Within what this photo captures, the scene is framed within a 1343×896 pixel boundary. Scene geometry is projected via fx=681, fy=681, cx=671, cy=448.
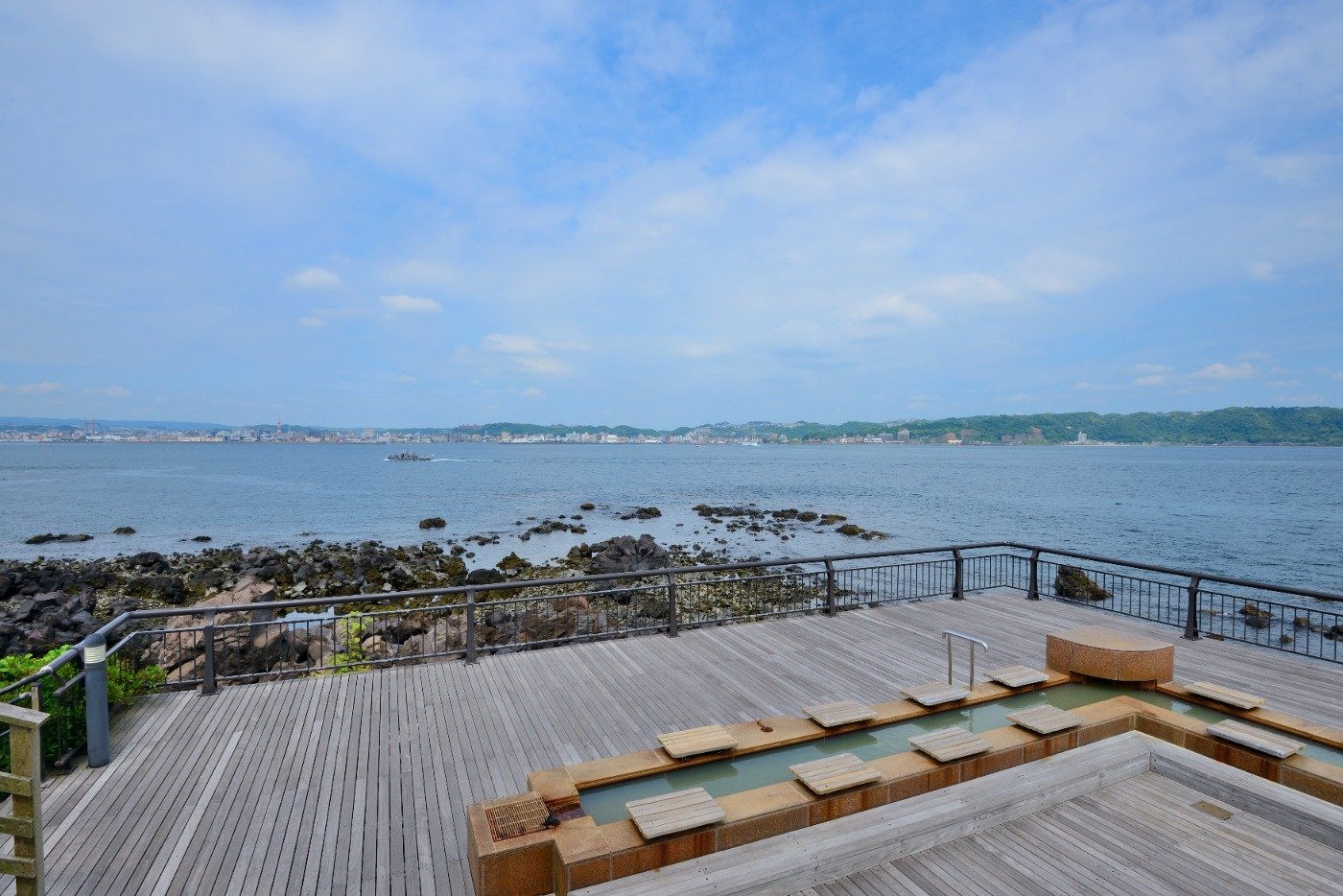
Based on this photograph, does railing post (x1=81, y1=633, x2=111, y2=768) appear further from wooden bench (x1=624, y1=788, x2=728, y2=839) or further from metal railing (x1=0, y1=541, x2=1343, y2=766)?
wooden bench (x1=624, y1=788, x2=728, y2=839)

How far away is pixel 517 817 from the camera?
455 cm

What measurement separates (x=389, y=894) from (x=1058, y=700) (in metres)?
6.92

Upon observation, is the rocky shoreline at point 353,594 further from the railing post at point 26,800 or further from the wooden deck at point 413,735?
the railing post at point 26,800

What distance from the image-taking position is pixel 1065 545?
121 ft

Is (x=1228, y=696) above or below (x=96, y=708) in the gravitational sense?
below

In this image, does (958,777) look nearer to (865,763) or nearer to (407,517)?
(865,763)

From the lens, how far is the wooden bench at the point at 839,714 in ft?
20.8

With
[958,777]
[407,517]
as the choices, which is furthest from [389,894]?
A: [407,517]

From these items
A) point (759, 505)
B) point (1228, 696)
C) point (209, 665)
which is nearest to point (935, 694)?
point (1228, 696)

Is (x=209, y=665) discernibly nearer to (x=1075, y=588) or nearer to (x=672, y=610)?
(x=672, y=610)

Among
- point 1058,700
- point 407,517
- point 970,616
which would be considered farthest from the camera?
point 407,517

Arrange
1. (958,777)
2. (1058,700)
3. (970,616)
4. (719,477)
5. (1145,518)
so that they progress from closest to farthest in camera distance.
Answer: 1. (958,777)
2. (1058,700)
3. (970,616)
4. (1145,518)
5. (719,477)

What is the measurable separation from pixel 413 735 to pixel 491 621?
9.24m

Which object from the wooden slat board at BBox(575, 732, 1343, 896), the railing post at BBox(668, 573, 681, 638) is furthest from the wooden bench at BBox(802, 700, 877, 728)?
the railing post at BBox(668, 573, 681, 638)
